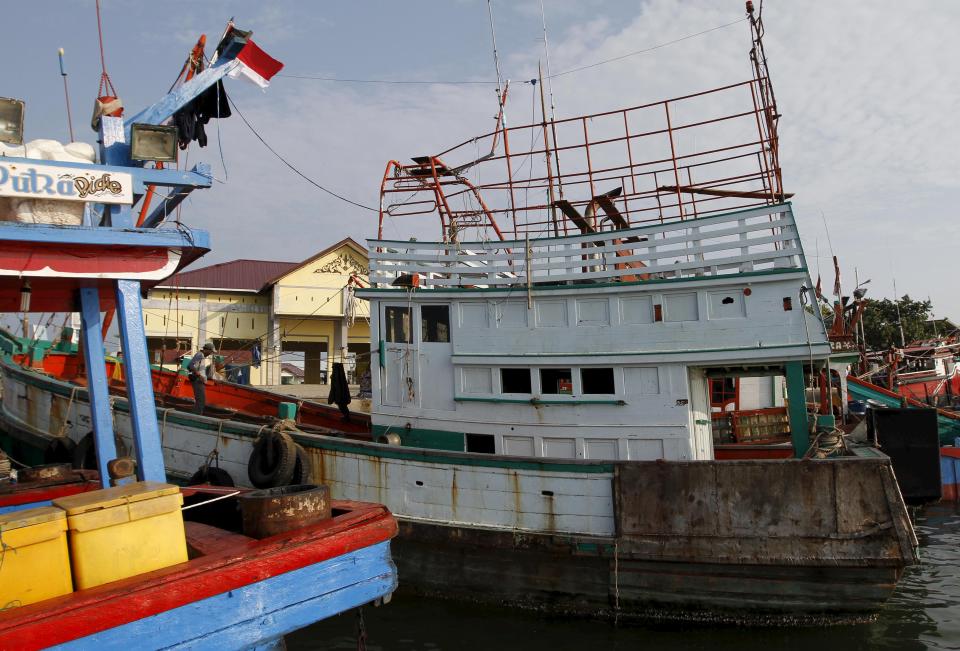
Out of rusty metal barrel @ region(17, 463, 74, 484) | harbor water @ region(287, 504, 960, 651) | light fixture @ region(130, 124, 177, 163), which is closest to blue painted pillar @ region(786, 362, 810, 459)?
harbor water @ region(287, 504, 960, 651)

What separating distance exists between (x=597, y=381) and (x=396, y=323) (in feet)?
10.7

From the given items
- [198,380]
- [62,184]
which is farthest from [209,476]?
[62,184]

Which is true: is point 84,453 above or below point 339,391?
below

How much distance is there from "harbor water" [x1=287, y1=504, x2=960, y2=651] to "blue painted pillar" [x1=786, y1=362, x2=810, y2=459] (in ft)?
6.82

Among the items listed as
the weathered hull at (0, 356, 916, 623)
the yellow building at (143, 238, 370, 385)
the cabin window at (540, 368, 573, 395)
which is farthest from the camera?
the yellow building at (143, 238, 370, 385)

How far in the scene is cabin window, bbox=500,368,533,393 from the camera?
29.8 ft

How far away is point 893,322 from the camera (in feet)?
131

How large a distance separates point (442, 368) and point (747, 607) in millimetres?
5036

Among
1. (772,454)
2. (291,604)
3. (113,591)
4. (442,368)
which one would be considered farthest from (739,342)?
(113,591)

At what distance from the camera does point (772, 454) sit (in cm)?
968

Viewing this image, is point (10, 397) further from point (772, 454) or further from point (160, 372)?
point (772, 454)

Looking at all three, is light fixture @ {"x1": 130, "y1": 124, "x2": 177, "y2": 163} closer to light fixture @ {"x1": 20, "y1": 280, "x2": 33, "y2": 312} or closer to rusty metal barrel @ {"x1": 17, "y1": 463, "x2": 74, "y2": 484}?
light fixture @ {"x1": 20, "y1": 280, "x2": 33, "y2": 312}

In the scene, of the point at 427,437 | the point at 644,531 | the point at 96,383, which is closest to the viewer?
the point at 96,383

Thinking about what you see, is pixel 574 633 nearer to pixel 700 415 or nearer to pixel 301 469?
pixel 700 415
